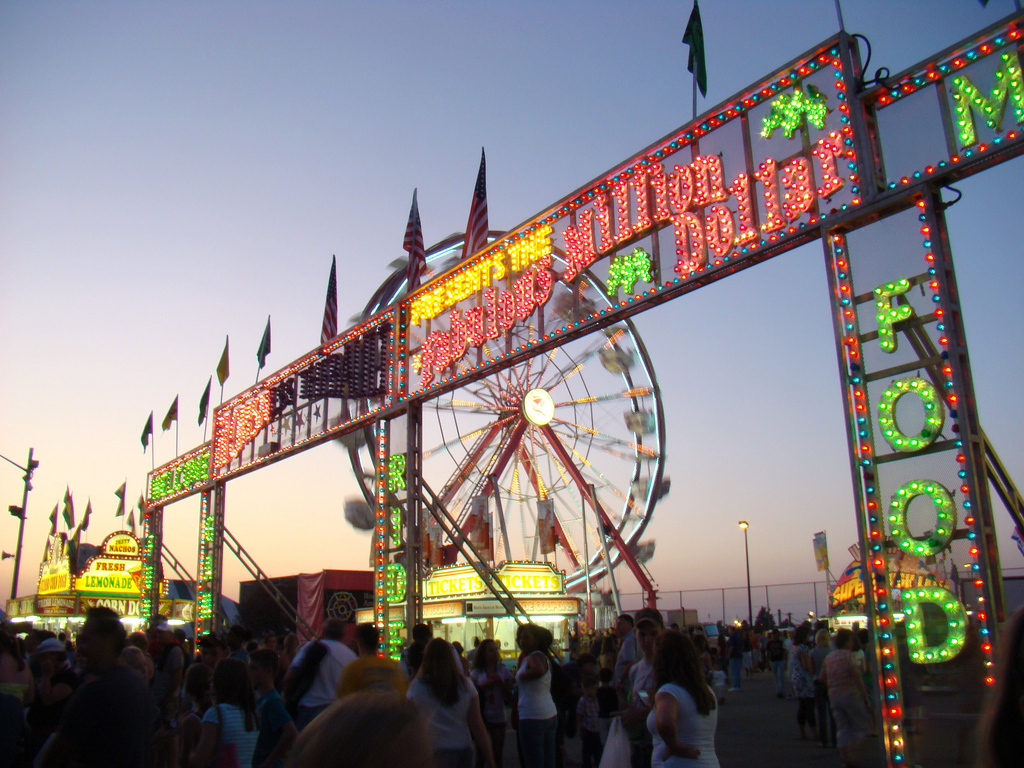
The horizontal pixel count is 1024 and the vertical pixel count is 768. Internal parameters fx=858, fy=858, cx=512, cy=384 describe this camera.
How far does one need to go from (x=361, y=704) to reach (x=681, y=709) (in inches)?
122

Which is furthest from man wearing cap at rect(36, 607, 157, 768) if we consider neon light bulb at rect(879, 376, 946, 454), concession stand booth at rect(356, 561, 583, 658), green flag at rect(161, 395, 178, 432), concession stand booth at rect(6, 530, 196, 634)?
concession stand booth at rect(6, 530, 196, 634)

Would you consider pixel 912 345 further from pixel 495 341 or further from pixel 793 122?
pixel 495 341

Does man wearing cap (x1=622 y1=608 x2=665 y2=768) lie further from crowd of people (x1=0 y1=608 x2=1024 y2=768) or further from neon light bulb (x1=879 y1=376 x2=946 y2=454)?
neon light bulb (x1=879 y1=376 x2=946 y2=454)

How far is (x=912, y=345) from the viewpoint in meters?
6.99

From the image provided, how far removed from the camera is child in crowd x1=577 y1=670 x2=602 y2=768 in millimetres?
8664

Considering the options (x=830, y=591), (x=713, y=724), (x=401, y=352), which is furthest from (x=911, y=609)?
(x=830, y=591)

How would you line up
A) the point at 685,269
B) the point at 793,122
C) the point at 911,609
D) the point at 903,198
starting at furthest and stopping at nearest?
the point at 685,269 → the point at 793,122 → the point at 903,198 → the point at 911,609

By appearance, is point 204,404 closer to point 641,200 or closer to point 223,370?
point 223,370

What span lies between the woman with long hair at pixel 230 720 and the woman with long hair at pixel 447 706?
3.35 feet

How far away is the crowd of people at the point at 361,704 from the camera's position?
1.70m

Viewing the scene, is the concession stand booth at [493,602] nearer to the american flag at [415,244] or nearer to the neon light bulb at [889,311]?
the american flag at [415,244]

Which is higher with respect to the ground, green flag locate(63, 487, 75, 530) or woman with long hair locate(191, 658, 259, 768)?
green flag locate(63, 487, 75, 530)

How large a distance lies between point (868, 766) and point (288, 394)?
1225 cm

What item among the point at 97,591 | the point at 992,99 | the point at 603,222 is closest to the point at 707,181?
the point at 603,222
